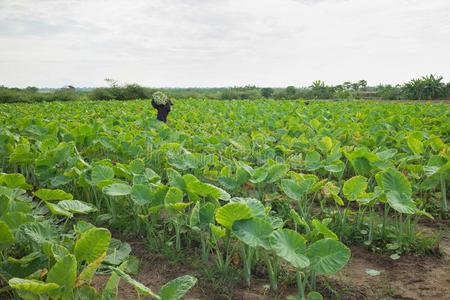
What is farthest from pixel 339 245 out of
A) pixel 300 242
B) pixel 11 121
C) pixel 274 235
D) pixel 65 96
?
pixel 65 96

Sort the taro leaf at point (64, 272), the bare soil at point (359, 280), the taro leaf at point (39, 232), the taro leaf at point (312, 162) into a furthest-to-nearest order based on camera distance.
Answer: the taro leaf at point (312, 162)
the bare soil at point (359, 280)
the taro leaf at point (39, 232)
the taro leaf at point (64, 272)

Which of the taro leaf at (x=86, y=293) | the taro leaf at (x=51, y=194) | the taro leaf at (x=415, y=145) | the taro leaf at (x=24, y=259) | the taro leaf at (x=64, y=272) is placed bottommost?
the taro leaf at (x=86, y=293)

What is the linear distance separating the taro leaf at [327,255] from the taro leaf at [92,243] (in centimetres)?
84

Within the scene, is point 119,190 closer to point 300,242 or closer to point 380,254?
point 300,242

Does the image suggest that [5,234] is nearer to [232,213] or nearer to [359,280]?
[232,213]

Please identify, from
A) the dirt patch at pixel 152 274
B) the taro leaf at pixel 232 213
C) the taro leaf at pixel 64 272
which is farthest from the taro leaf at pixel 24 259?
the taro leaf at pixel 232 213

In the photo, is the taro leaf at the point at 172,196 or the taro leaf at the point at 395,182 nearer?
the taro leaf at the point at 172,196

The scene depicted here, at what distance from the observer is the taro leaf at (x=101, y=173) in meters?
2.61

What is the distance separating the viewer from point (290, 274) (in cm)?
222

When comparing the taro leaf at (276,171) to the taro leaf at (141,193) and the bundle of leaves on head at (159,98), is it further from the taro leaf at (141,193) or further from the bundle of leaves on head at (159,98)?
the bundle of leaves on head at (159,98)

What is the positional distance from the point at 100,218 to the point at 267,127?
424 cm

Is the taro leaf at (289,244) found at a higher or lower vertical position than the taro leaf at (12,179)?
lower

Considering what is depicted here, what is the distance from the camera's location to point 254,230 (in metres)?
1.82

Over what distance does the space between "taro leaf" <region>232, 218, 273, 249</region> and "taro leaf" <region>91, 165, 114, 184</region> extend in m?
1.12
